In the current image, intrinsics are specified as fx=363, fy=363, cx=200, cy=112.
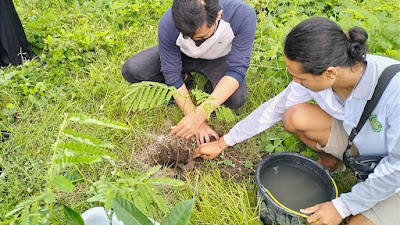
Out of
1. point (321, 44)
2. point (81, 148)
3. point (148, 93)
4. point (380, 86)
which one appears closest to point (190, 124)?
point (148, 93)

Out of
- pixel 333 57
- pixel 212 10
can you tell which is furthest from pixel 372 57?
pixel 212 10

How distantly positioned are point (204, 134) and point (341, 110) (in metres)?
1.08

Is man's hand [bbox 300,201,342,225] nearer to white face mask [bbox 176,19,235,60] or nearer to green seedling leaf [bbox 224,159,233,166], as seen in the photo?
green seedling leaf [bbox 224,159,233,166]

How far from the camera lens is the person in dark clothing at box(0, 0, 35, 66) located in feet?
10.6

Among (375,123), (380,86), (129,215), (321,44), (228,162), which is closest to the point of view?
(129,215)

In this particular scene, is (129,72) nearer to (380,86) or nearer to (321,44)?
(321,44)

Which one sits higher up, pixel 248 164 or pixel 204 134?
pixel 204 134

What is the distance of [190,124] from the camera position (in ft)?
8.90

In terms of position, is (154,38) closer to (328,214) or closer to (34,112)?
(34,112)

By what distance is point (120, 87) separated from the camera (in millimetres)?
3338

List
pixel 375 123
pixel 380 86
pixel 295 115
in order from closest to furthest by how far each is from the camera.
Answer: pixel 380 86 → pixel 375 123 → pixel 295 115

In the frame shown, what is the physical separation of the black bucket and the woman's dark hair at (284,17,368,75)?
790 millimetres

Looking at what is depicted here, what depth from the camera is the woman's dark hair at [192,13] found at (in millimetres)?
2195

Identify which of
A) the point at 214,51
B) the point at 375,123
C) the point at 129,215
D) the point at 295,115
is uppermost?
the point at 129,215
